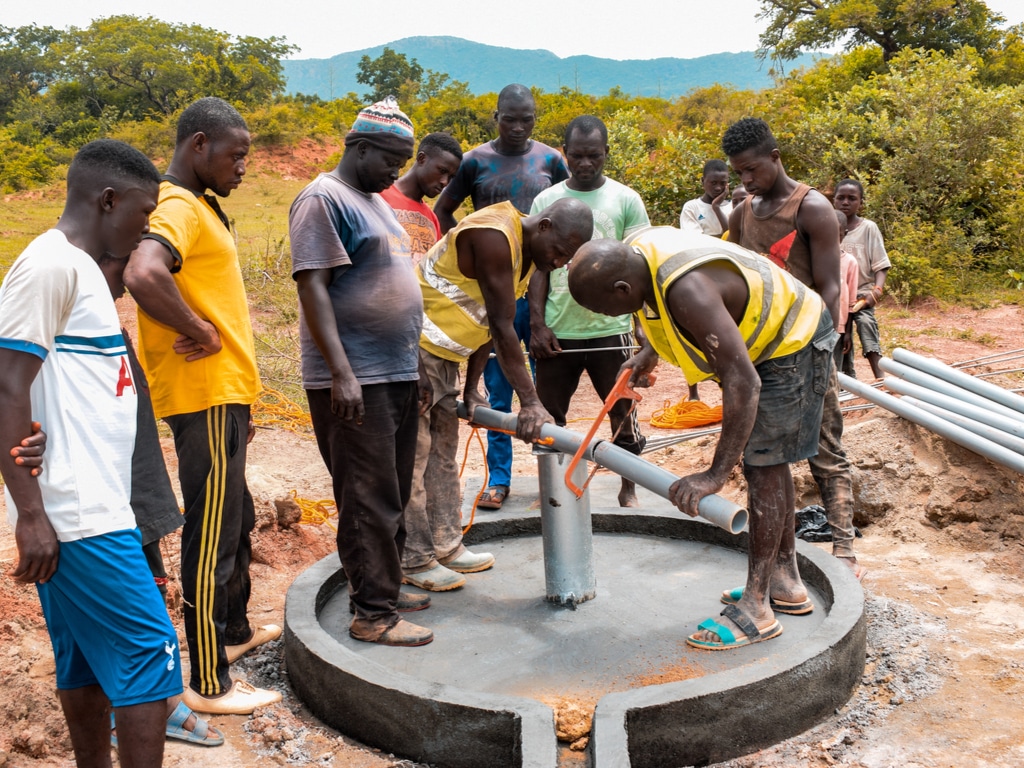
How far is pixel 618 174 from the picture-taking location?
1467 cm

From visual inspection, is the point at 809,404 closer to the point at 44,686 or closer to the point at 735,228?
the point at 735,228

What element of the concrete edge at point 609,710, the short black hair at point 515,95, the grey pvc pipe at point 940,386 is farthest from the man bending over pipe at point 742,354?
the grey pvc pipe at point 940,386

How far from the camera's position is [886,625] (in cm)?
372

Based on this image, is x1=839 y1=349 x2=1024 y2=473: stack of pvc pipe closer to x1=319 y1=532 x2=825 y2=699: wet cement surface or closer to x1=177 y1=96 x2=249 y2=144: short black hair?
x1=319 y1=532 x2=825 y2=699: wet cement surface

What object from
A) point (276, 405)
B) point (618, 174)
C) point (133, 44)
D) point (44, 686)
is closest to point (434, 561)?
point (44, 686)

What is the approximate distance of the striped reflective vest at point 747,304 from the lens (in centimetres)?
301

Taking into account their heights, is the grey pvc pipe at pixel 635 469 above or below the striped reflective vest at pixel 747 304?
below

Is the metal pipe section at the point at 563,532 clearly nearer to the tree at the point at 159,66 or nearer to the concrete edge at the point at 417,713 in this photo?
the concrete edge at the point at 417,713

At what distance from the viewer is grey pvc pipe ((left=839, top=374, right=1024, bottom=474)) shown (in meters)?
4.58

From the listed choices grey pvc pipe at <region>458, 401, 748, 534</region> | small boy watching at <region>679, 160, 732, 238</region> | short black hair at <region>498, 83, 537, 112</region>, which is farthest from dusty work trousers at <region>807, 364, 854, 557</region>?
small boy watching at <region>679, 160, 732, 238</region>

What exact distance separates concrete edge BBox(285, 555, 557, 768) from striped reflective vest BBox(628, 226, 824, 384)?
48.9 inches

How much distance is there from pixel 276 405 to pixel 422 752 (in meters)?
4.87

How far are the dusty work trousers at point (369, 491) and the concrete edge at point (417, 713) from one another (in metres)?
0.22

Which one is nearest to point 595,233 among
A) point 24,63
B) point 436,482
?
point 436,482
